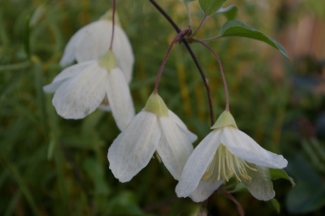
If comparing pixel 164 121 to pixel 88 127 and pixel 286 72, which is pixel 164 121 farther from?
pixel 286 72

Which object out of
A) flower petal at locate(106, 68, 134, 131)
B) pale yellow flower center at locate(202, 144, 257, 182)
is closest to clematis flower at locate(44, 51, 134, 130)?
flower petal at locate(106, 68, 134, 131)

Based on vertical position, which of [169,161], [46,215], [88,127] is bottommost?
[46,215]

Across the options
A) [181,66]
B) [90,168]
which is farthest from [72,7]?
[90,168]

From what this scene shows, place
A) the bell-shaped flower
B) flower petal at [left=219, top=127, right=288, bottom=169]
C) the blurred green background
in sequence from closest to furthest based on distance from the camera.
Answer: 1. flower petal at [left=219, top=127, right=288, bottom=169]
2. the bell-shaped flower
3. the blurred green background

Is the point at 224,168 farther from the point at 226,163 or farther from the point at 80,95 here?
the point at 80,95

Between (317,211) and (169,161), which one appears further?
(317,211)

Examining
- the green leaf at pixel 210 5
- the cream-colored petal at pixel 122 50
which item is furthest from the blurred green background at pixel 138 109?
the green leaf at pixel 210 5

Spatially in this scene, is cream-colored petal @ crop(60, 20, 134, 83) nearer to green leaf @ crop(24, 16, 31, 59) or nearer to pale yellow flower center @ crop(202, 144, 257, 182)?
green leaf @ crop(24, 16, 31, 59)

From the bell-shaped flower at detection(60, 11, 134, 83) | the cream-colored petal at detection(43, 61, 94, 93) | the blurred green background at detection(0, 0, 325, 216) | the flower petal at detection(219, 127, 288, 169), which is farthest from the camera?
the blurred green background at detection(0, 0, 325, 216)

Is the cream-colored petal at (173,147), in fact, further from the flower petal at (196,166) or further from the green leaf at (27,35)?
the green leaf at (27,35)
